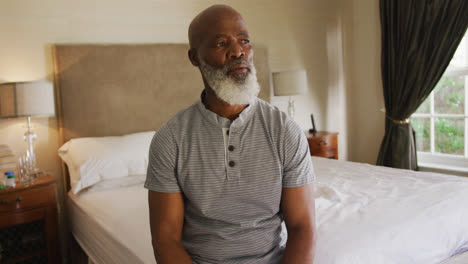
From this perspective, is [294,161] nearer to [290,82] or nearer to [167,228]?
[167,228]

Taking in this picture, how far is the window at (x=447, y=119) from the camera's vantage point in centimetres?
354

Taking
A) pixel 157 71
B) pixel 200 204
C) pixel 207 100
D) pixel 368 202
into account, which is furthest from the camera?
pixel 157 71

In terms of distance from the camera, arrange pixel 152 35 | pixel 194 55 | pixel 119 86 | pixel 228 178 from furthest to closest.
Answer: pixel 152 35 → pixel 119 86 → pixel 194 55 → pixel 228 178

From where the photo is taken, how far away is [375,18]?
4.23 m

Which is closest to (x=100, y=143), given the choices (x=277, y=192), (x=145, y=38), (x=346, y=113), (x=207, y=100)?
(x=145, y=38)

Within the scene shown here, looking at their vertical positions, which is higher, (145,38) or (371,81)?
(145,38)

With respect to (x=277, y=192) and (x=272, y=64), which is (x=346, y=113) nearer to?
(x=272, y=64)

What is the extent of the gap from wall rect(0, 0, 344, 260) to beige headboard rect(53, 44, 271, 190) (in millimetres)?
112

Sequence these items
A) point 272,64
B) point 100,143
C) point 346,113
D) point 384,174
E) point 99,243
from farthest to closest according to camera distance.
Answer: point 346,113 < point 272,64 < point 100,143 < point 384,174 < point 99,243

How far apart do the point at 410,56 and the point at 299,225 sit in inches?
129

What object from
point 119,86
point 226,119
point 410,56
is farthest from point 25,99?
point 410,56

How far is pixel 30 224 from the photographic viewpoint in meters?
2.60

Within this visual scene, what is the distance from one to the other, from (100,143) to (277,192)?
2.00 m

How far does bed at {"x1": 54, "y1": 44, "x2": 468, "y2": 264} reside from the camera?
4.96 feet
